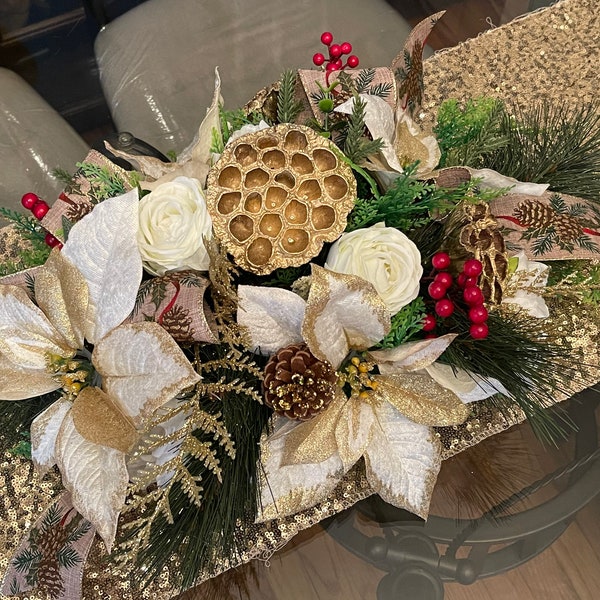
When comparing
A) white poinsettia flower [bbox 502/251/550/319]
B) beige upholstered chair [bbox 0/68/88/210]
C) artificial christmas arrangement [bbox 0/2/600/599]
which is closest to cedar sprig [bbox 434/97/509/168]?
artificial christmas arrangement [bbox 0/2/600/599]

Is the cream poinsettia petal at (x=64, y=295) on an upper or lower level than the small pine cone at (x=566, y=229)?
upper

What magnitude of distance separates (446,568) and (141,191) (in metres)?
0.50

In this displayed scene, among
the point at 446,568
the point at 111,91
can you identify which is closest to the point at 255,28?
the point at 111,91

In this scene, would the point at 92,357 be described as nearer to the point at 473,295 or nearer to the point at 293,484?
the point at 293,484

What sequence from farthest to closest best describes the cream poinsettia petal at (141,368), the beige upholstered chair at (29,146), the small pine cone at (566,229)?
the beige upholstered chair at (29,146) < the small pine cone at (566,229) < the cream poinsettia petal at (141,368)

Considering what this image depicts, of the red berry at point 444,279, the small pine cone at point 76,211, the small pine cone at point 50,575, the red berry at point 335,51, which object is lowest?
the small pine cone at point 50,575

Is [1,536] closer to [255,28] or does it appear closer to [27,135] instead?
[27,135]

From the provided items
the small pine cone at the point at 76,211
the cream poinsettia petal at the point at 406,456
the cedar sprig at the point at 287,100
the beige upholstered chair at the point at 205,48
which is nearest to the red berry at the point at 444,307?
the cream poinsettia petal at the point at 406,456

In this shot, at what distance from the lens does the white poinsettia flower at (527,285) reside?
0.53 m

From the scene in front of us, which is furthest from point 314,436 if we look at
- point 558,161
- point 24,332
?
point 558,161

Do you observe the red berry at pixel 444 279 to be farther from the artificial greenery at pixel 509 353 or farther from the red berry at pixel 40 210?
the red berry at pixel 40 210

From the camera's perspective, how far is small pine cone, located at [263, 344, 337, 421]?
484mm

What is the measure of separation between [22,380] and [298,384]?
228 mm

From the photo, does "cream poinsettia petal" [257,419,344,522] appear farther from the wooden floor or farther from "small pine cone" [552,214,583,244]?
"small pine cone" [552,214,583,244]
